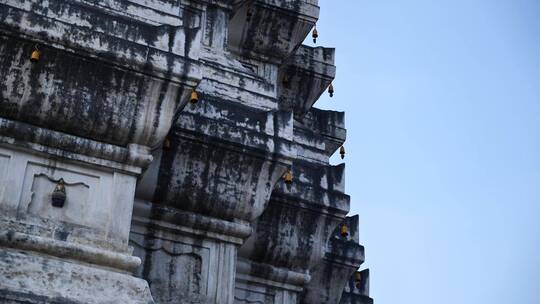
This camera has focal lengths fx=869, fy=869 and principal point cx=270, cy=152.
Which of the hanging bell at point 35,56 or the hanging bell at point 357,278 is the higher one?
the hanging bell at point 35,56

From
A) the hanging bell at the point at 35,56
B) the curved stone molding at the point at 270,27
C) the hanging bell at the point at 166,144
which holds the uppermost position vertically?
the curved stone molding at the point at 270,27

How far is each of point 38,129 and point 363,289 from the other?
952 centimetres

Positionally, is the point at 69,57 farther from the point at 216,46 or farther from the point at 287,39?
the point at 287,39

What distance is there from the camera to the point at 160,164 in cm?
1298

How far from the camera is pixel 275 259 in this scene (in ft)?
49.2

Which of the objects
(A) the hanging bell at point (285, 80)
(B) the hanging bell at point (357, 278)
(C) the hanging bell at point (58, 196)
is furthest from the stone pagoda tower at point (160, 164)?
(A) the hanging bell at point (285, 80)

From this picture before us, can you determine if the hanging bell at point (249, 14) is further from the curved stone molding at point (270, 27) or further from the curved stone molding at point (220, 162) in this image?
the curved stone molding at point (220, 162)

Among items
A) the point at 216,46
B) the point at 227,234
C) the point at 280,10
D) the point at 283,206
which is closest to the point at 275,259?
the point at 283,206

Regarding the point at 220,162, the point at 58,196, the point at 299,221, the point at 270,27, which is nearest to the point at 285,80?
the point at 270,27

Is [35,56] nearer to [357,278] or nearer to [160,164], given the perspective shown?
[160,164]

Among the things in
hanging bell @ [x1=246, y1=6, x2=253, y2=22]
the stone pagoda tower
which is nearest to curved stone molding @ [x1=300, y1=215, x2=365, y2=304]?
the stone pagoda tower

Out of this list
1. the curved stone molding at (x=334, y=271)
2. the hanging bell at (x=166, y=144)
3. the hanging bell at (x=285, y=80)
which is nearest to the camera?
the hanging bell at (x=166, y=144)

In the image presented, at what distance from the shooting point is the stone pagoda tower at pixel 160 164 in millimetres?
10688

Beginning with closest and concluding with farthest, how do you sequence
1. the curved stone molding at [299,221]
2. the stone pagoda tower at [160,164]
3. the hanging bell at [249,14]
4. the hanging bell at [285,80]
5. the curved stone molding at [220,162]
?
the stone pagoda tower at [160,164]
the curved stone molding at [220,162]
the curved stone molding at [299,221]
the hanging bell at [249,14]
the hanging bell at [285,80]
